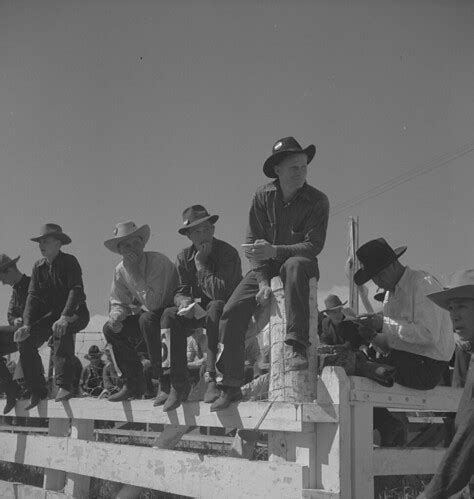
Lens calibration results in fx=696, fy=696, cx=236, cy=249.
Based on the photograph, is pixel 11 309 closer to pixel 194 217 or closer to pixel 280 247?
pixel 194 217

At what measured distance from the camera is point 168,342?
547cm

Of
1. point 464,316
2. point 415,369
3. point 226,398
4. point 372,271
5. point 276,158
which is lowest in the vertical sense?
point 226,398

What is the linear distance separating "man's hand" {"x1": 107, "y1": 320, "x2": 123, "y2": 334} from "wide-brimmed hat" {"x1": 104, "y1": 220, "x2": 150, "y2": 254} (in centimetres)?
66

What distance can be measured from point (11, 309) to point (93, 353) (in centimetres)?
456

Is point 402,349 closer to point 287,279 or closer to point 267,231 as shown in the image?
point 287,279

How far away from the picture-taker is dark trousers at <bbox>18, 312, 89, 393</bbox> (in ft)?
23.0

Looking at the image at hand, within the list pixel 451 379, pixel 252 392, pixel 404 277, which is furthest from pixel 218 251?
pixel 451 379

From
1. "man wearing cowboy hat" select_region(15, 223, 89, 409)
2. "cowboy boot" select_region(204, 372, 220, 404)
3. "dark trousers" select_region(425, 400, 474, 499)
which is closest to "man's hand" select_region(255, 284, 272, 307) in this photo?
"cowboy boot" select_region(204, 372, 220, 404)

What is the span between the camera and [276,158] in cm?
504

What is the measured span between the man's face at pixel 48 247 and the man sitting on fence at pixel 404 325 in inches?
147

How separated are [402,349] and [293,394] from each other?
85cm

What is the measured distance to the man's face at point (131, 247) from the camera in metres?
6.40

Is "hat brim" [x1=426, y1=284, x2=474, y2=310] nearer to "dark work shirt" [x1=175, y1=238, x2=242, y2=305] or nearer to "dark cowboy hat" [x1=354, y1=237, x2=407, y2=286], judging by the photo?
"dark cowboy hat" [x1=354, y1=237, x2=407, y2=286]

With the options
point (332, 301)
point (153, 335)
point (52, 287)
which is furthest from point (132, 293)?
point (332, 301)
